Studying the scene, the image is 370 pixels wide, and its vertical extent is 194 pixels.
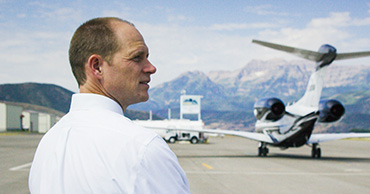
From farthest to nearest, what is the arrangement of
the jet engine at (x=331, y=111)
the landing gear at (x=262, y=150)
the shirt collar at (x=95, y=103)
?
the landing gear at (x=262, y=150), the jet engine at (x=331, y=111), the shirt collar at (x=95, y=103)

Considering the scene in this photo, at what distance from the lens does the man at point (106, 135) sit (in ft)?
4.07

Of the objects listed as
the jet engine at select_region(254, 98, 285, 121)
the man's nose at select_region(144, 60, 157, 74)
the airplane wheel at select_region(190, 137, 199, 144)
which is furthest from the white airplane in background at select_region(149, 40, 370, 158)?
the airplane wheel at select_region(190, 137, 199, 144)

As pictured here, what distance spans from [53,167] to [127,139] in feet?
1.01

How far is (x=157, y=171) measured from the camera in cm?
123

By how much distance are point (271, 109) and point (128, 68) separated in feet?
66.4

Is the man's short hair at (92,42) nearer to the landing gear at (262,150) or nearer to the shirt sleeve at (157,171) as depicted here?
the shirt sleeve at (157,171)

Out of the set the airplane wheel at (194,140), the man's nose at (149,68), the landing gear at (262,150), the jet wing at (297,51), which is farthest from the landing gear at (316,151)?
the airplane wheel at (194,140)

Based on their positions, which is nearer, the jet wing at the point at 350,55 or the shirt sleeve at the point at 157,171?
the shirt sleeve at the point at 157,171

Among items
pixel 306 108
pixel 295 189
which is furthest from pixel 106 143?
pixel 306 108

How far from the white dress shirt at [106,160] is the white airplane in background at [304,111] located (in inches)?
→ 775

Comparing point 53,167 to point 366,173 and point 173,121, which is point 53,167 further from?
point 173,121

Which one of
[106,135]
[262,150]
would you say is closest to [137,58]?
[106,135]

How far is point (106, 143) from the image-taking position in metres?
1.29

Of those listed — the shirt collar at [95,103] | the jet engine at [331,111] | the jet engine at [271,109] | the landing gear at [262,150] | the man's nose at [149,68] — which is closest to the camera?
the shirt collar at [95,103]
